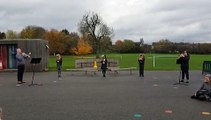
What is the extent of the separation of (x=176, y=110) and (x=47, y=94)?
5.55m

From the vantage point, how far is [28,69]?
27562 millimetres

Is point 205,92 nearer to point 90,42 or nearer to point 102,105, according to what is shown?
point 102,105

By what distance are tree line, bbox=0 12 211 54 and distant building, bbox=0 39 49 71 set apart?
40507 mm

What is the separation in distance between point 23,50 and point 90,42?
2082 inches

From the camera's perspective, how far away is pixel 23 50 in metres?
27.5

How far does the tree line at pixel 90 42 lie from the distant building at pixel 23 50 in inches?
1595

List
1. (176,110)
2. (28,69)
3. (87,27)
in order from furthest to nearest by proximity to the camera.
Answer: (87,27) → (28,69) → (176,110)

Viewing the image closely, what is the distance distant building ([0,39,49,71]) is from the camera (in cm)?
2755

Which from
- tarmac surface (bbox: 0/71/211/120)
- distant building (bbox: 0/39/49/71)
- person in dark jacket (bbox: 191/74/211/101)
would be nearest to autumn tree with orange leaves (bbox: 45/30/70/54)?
distant building (bbox: 0/39/49/71)

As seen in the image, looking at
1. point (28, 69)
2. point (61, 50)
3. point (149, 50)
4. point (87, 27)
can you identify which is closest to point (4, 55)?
point (28, 69)

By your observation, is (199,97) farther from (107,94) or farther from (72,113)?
(72,113)

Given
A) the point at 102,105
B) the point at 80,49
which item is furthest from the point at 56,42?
the point at 102,105

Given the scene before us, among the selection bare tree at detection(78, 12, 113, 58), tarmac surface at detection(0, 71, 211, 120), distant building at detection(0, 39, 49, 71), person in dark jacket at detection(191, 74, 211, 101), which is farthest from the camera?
bare tree at detection(78, 12, 113, 58)

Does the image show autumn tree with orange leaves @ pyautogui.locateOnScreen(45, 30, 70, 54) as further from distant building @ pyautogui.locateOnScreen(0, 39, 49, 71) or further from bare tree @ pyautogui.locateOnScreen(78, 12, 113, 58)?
distant building @ pyautogui.locateOnScreen(0, 39, 49, 71)
